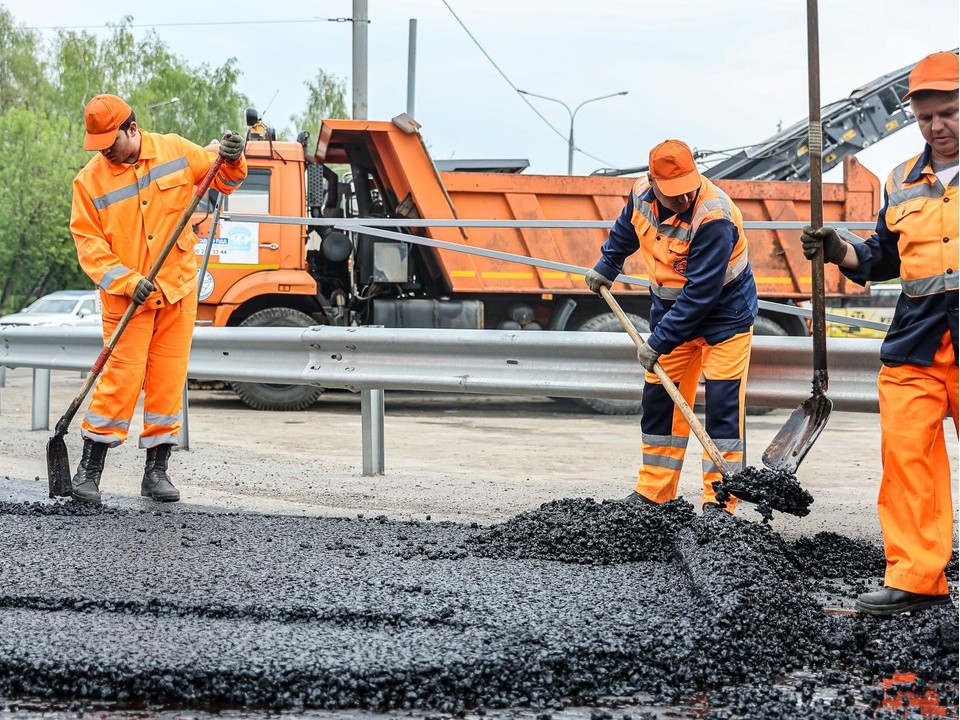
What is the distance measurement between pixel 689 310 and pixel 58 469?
289 cm

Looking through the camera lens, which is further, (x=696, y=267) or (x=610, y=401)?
(x=610, y=401)

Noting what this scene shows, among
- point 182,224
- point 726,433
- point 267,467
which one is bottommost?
point 267,467

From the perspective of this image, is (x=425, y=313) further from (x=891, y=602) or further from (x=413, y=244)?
(x=891, y=602)

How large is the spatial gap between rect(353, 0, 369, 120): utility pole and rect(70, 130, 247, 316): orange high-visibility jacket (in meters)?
10.3

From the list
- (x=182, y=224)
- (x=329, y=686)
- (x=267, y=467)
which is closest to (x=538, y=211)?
→ (x=267, y=467)

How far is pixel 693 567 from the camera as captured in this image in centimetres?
357

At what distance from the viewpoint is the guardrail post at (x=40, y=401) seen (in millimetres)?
8070

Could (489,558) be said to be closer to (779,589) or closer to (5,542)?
(779,589)

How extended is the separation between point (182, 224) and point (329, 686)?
10.4ft

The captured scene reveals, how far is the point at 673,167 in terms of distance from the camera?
4699 mm

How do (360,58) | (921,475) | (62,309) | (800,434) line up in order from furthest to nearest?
(62,309) → (360,58) → (800,434) → (921,475)

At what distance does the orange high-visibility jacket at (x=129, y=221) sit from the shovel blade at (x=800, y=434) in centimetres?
278

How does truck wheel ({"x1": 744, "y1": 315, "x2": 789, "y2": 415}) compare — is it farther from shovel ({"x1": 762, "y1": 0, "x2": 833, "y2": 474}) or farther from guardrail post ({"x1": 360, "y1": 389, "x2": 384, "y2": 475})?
shovel ({"x1": 762, "y1": 0, "x2": 833, "y2": 474})

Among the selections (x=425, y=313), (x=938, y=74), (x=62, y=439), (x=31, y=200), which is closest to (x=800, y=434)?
(x=938, y=74)
